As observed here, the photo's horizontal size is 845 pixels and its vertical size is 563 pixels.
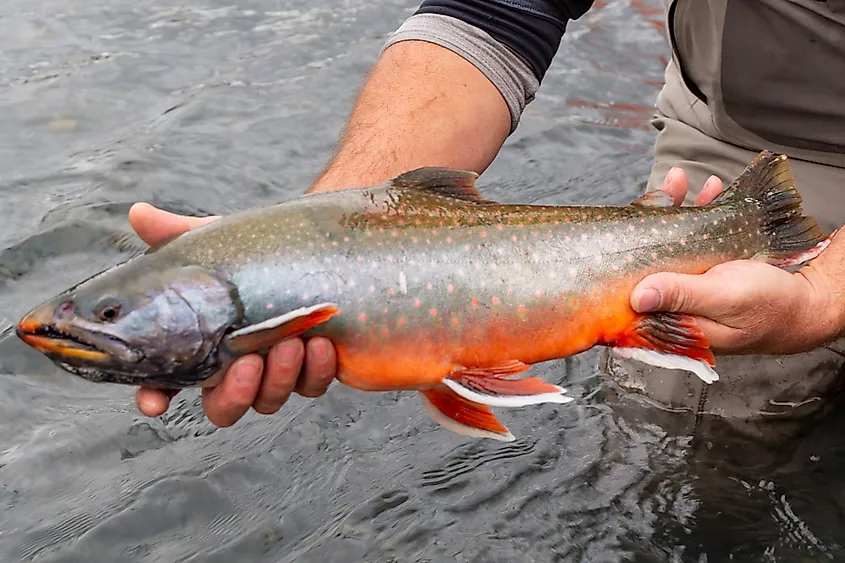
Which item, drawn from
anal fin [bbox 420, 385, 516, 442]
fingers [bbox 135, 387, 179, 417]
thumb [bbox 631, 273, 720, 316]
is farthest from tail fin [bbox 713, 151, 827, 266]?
fingers [bbox 135, 387, 179, 417]

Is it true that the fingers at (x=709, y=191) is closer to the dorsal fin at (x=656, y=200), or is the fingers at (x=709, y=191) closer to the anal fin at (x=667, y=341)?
the dorsal fin at (x=656, y=200)

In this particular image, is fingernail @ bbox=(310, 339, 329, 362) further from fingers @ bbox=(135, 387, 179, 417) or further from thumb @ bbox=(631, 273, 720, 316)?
thumb @ bbox=(631, 273, 720, 316)

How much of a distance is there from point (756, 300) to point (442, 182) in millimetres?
942

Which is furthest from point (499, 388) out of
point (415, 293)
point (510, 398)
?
point (415, 293)

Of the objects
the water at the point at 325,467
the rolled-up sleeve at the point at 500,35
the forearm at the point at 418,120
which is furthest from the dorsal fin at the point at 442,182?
the water at the point at 325,467

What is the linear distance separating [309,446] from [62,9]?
535 cm

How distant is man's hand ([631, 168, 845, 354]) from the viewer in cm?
255

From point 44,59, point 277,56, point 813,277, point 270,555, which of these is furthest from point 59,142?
point 813,277

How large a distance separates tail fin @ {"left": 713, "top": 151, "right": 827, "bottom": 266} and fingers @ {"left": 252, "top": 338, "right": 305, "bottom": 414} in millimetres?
1340

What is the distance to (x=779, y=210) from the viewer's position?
279 cm

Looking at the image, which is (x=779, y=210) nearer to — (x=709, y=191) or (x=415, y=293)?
(x=709, y=191)

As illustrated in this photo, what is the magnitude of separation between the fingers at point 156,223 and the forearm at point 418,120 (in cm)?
63

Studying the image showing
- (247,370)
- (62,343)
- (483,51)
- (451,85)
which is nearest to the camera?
(62,343)

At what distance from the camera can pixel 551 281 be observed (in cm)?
249
